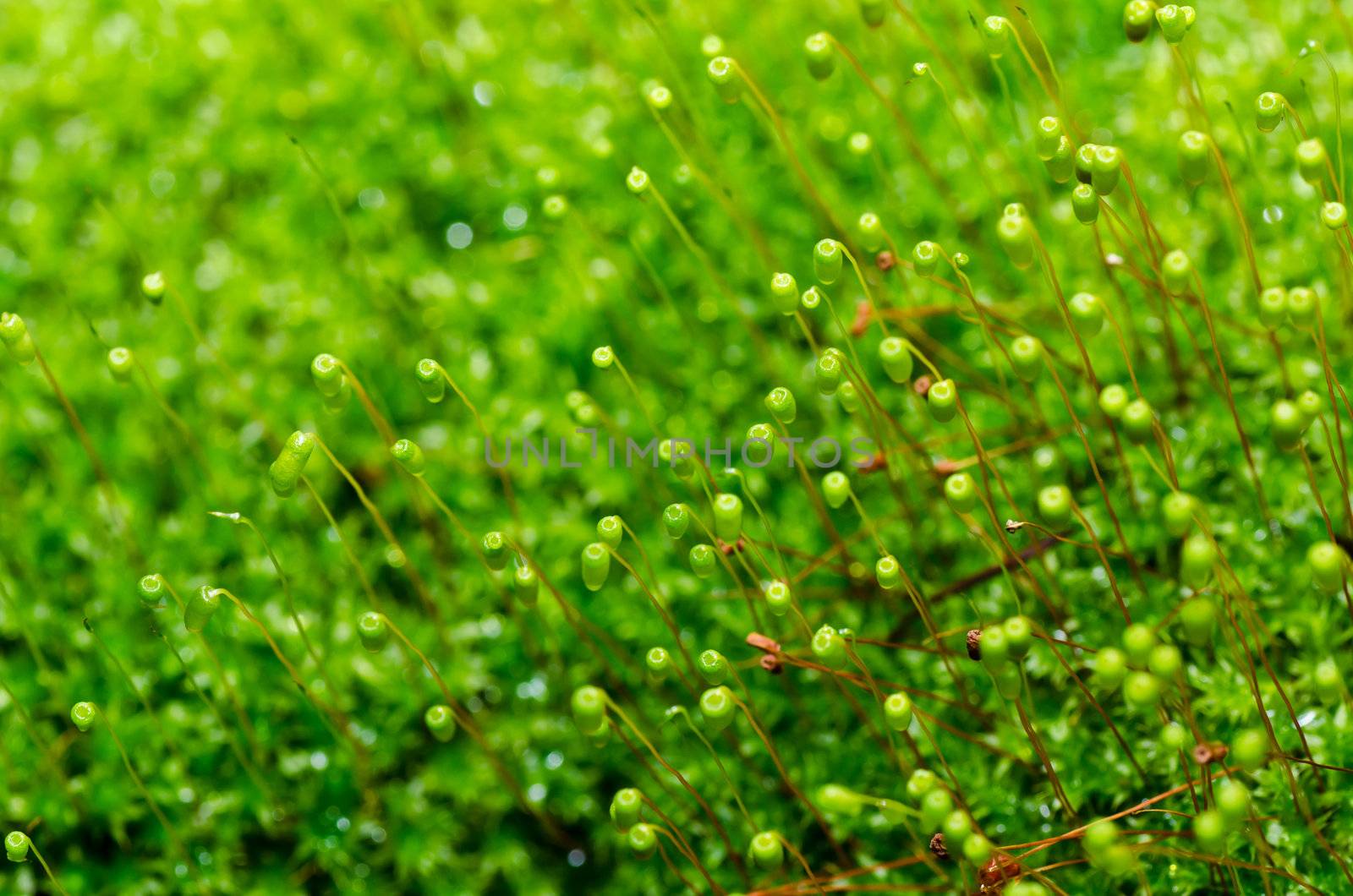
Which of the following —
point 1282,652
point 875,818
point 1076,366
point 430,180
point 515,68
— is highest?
point 515,68

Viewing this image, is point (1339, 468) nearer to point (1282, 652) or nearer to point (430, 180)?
point (1282, 652)

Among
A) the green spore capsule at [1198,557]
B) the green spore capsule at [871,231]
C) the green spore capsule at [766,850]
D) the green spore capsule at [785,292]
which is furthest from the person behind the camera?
the green spore capsule at [871,231]

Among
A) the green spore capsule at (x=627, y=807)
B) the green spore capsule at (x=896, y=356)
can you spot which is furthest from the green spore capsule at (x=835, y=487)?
the green spore capsule at (x=627, y=807)

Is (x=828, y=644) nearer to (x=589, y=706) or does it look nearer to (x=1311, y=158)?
(x=589, y=706)

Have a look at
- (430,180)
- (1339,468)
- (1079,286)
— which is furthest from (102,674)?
(1339,468)

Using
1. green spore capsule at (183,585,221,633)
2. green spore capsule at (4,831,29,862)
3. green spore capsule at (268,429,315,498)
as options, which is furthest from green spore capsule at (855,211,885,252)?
green spore capsule at (4,831,29,862)

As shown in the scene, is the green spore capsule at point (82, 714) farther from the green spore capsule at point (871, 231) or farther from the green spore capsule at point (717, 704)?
the green spore capsule at point (871, 231)
